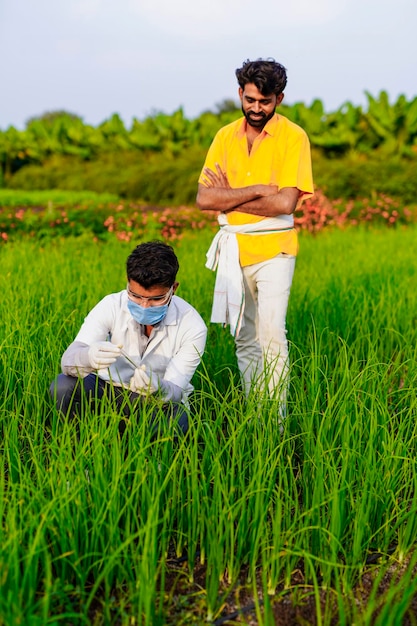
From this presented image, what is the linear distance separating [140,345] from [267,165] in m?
0.98

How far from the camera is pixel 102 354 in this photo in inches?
91.8

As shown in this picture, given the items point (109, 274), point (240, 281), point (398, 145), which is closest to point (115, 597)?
point (240, 281)

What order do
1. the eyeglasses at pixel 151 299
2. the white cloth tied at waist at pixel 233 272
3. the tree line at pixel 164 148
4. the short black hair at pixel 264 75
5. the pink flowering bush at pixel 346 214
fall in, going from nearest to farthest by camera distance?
the eyeglasses at pixel 151 299
the short black hair at pixel 264 75
the white cloth tied at waist at pixel 233 272
the pink flowering bush at pixel 346 214
the tree line at pixel 164 148

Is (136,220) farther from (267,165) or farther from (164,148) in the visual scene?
(164,148)

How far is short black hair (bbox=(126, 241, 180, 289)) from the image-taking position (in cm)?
240

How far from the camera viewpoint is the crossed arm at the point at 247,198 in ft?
9.85

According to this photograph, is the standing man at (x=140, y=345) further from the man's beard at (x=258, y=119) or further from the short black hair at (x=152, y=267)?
the man's beard at (x=258, y=119)

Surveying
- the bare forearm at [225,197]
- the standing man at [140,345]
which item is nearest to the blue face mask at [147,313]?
the standing man at [140,345]

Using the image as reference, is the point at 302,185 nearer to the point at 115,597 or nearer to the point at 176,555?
the point at 176,555

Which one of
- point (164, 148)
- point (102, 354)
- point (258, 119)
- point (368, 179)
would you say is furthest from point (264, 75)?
point (164, 148)

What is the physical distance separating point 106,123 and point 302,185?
74.7ft

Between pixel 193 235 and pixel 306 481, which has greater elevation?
pixel 193 235

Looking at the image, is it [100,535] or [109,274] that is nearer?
[100,535]

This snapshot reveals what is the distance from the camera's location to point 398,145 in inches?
718
